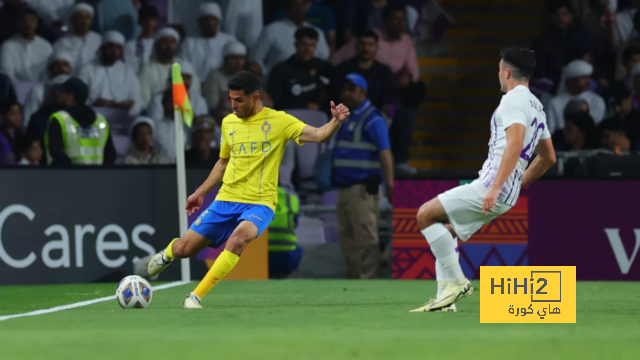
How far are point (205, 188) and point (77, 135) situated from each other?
513 centimetres

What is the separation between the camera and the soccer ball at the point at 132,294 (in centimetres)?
927

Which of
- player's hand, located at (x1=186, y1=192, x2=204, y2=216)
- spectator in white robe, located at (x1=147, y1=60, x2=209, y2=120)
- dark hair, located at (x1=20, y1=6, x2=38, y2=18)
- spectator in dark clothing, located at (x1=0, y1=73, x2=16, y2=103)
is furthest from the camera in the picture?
dark hair, located at (x1=20, y1=6, x2=38, y2=18)

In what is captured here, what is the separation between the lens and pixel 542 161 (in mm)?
8680

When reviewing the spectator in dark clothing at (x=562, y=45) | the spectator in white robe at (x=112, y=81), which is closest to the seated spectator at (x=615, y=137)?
the spectator in dark clothing at (x=562, y=45)

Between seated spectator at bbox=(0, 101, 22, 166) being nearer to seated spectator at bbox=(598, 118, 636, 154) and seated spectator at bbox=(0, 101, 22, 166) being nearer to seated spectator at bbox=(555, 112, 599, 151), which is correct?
seated spectator at bbox=(555, 112, 599, 151)

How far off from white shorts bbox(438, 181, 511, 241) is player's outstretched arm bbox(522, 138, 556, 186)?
1.91 feet

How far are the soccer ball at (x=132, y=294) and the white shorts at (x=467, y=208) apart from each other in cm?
261

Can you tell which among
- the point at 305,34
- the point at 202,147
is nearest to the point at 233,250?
the point at 202,147

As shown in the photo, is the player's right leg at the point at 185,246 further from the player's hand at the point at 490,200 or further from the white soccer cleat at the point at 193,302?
the player's hand at the point at 490,200

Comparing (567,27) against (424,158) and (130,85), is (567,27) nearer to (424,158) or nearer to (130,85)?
(424,158)

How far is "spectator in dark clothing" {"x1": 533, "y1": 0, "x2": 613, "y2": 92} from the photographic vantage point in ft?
54.2

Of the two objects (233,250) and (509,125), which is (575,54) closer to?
(233,250)

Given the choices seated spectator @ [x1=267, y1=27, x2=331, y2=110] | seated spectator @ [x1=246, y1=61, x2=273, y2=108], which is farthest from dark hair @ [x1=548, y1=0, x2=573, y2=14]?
seated spectator @ [x1=246, y1=61, x2=273, y2=108]

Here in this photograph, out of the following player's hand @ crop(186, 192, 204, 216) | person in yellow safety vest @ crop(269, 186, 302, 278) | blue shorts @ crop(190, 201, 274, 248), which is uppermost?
player's hand @ crop(186, 192, 204, 216)
